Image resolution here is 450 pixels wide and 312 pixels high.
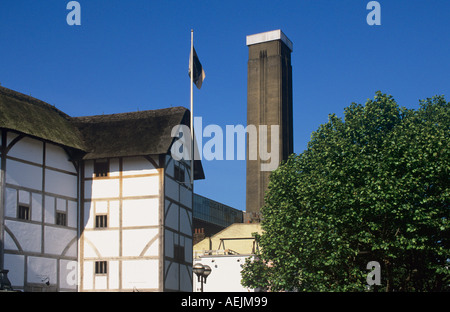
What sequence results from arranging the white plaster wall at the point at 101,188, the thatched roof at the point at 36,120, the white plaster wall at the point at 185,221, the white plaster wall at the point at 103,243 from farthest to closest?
1. the white plaster wall at the point at 185,221
2. the white plaster wall at the point at 101,188
3. the white plaster wall at the point at 103,243
4. the thatched roof at the point at 36,120

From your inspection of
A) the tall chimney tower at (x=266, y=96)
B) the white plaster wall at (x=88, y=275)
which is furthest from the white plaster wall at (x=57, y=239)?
the tall chimney tower at (x=266, y=96)

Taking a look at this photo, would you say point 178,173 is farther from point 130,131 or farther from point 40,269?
point 40,269

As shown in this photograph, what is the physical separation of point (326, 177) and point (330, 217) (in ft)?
9.50

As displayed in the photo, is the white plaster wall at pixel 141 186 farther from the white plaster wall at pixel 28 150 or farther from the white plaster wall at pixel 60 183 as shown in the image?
the white plaster wall at pixel 28 150

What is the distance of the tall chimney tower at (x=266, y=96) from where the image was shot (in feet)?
346

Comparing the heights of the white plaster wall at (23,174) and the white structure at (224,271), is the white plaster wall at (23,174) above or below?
above

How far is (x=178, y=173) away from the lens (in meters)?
39.3

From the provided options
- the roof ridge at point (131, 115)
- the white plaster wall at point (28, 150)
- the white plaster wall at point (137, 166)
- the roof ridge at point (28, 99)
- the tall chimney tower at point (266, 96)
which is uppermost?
the tall chimney tower at point (266, 96)

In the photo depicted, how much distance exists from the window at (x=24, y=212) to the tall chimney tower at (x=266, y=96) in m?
72.8

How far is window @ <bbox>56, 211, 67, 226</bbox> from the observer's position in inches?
1400

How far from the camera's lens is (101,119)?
41.4 meters

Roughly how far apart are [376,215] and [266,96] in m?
79.0

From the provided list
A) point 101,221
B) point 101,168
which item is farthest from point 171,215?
point 101,168
